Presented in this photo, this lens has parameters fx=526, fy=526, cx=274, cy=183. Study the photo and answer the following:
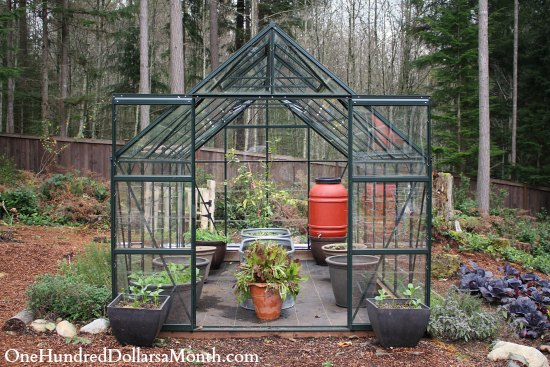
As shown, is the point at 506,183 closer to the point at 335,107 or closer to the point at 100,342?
the point at 335,107

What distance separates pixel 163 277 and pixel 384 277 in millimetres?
2199

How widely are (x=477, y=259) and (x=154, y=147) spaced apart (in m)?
6.35

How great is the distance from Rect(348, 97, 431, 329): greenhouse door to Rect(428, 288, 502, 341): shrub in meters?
0.31

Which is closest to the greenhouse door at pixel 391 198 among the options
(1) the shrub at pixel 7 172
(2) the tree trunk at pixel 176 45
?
(2) the tree trunk at pixel 176 45

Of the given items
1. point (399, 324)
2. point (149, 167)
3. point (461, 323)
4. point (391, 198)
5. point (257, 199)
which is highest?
point (149, 167)

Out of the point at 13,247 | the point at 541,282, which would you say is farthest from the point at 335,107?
the point at 13,247

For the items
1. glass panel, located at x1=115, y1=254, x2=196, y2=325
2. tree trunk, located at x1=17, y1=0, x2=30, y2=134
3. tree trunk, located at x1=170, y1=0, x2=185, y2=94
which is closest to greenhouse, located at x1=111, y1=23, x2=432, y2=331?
glass panel, located at x1=115, y1=254, x2=196, y2=325

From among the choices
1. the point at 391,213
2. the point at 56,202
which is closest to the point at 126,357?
the point at 391,213

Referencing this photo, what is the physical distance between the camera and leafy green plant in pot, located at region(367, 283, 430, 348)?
15.3 feet

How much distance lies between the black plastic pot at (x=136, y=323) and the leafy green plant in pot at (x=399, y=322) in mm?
1936

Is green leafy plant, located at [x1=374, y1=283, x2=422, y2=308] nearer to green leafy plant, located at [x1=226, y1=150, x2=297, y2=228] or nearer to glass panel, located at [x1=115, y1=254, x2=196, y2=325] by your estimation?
glass panel, located at [x1=115, y1=254, x2=196, y2=325]

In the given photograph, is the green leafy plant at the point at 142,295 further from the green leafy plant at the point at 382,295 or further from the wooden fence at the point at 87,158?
the wooden fence at the point at 87,158

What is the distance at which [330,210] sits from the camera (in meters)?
8.20

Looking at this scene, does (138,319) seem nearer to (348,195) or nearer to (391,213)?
(348,195)
